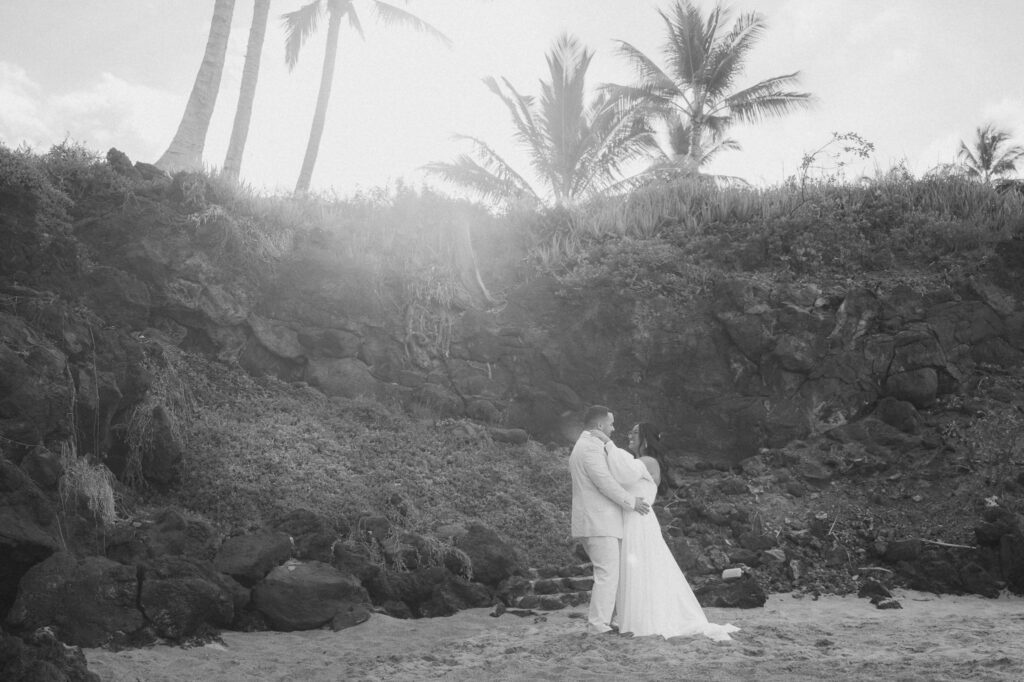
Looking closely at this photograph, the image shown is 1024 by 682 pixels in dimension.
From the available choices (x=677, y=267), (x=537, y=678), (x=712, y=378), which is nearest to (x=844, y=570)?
(x=712, y=378)

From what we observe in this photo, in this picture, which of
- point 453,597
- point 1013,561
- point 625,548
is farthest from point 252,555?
point 1013,561

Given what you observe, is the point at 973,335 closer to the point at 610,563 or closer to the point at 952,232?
the point at 952,232

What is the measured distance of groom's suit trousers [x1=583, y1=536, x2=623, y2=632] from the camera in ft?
25.2

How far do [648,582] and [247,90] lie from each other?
15.9 meters

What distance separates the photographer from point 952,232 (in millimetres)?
15578

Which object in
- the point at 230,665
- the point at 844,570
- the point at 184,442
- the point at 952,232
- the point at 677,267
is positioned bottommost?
the point at 230,665

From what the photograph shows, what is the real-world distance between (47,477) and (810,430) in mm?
10492

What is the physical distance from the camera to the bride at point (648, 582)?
24.7ft

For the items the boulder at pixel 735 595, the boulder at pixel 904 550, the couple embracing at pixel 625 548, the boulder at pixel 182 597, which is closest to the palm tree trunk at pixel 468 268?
the boulder at pixel 735 595

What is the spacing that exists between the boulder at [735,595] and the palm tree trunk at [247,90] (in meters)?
13.8

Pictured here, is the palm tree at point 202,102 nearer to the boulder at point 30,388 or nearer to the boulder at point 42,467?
the boulder at point 30,388

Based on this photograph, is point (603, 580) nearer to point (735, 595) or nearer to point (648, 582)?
point (648, 582)

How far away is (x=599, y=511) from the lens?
7883 mm

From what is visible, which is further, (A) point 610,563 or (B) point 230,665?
(A) point 610,563
